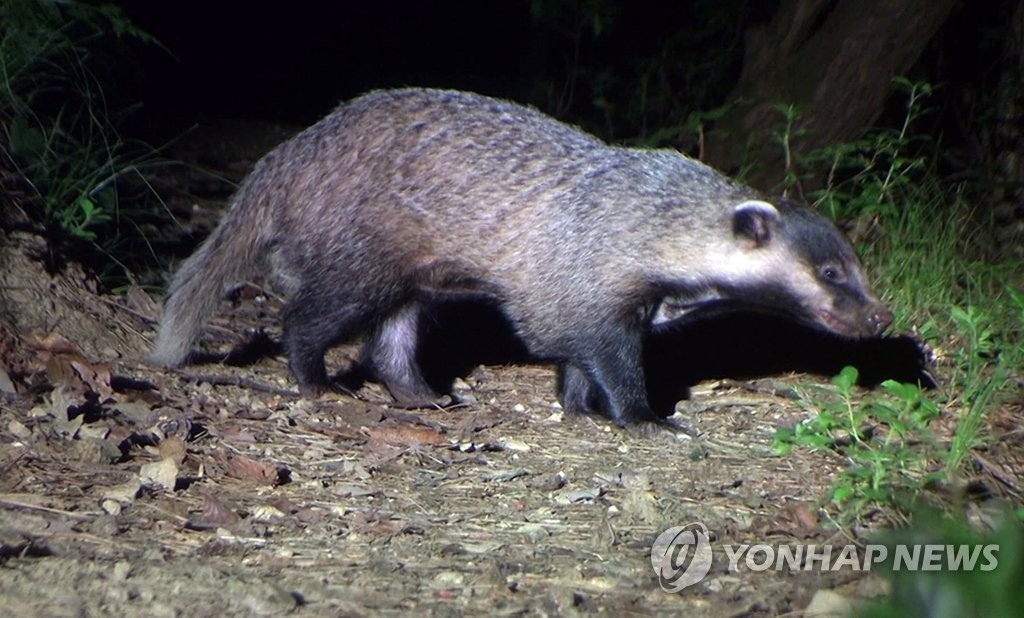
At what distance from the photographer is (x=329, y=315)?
6414 mm

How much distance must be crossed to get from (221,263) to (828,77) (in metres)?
4.19

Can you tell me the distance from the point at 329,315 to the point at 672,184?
175 cm

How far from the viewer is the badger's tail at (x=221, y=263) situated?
21.3ft

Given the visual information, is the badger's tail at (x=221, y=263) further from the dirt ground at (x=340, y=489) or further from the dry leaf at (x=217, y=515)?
the dry leaf at (x=217, y=515)

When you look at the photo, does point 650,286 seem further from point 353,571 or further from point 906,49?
point 906,49

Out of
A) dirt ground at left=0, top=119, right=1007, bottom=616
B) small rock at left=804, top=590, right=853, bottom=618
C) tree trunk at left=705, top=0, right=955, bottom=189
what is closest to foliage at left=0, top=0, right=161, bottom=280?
dirt ground at left=0, top=119, right=1007, bottom=616

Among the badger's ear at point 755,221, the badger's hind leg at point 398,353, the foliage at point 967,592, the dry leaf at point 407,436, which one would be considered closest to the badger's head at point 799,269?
the badger's ear at point 755,221

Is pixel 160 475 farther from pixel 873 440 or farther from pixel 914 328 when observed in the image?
pixel 914 328

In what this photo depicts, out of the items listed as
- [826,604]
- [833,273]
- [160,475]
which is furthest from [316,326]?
[826,604]

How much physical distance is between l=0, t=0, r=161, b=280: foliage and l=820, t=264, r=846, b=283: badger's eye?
11.8 ft

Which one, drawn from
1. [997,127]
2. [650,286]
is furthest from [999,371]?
[997,127]

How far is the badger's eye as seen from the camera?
6.00m

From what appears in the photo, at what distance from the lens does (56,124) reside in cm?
681

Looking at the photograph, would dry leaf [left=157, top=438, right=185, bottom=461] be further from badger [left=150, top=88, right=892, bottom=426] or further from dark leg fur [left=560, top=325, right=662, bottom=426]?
dark leg fur [left=560, top=325, right=662, bottom=426]
